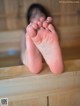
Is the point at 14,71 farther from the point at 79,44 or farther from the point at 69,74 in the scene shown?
the point at 79,44

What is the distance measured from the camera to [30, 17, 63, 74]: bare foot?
0.81m

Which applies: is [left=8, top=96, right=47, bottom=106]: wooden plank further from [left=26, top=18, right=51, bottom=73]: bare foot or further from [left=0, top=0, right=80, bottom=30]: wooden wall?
[left=0, top=0, right=80, bottom=30]: wooden wall

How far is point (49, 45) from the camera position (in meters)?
0.84

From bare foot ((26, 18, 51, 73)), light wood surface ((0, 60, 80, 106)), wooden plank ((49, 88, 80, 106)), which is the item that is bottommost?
wooden plank ((49, 88, 80, 106))

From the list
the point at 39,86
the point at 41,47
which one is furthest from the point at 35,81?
the point at 41,47

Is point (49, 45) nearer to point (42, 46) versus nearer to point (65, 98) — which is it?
point (42, 46)

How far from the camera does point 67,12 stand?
50.6 inches

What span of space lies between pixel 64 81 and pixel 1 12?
636 mm

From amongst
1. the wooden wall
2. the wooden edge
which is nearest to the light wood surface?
the wooden edge

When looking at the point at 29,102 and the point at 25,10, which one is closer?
the point at 29,102

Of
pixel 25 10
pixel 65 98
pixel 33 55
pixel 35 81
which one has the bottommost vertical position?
pixel 65 98

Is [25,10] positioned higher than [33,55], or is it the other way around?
[25,10]

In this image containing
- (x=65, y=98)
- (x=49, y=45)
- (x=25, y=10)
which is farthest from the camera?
(x=25, y=10)

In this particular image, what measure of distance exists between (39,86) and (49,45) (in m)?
0.22
